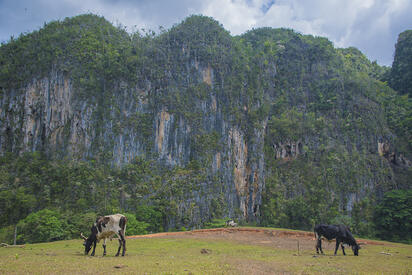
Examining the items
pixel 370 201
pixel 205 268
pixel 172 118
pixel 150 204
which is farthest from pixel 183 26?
pixel 205 268

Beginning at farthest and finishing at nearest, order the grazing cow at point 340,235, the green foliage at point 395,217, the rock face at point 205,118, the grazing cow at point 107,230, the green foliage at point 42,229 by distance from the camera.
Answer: the rock face at point 205,118 → the green foliage at point 395,217 → the green foliage at point 42,229 → the grazing cow at point 340,235 → the grazing cow at point 107,230

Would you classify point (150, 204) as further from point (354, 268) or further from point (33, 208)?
point (354, 268)

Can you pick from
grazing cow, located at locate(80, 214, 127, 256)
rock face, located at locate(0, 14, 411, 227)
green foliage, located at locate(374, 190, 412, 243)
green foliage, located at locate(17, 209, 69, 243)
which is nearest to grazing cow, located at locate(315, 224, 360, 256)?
grazing cow, located at locate(80, 214, 127, 256)

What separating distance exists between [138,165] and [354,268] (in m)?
33.6

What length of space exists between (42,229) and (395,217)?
38.4m

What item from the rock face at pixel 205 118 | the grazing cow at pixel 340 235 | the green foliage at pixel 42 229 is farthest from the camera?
the rock face at pixel 205 118

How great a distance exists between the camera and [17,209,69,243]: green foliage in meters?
23.5

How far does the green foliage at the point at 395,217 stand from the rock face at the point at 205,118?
3.95m

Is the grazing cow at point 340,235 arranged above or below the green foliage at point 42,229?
above

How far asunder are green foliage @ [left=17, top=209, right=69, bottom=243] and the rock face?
14465 millimetres

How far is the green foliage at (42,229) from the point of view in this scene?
23470 millimetres

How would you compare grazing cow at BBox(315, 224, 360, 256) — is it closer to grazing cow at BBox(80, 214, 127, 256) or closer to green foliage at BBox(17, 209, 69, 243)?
grazing cow at BBox(80, 214, 127, 256)

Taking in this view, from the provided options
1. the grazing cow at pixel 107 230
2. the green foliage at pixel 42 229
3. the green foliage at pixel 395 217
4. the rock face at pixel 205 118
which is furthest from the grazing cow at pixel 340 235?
the rock face at pixel 205 118

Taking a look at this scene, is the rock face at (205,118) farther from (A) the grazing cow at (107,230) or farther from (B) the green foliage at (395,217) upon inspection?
(A) the grazing cow at (107,230)
